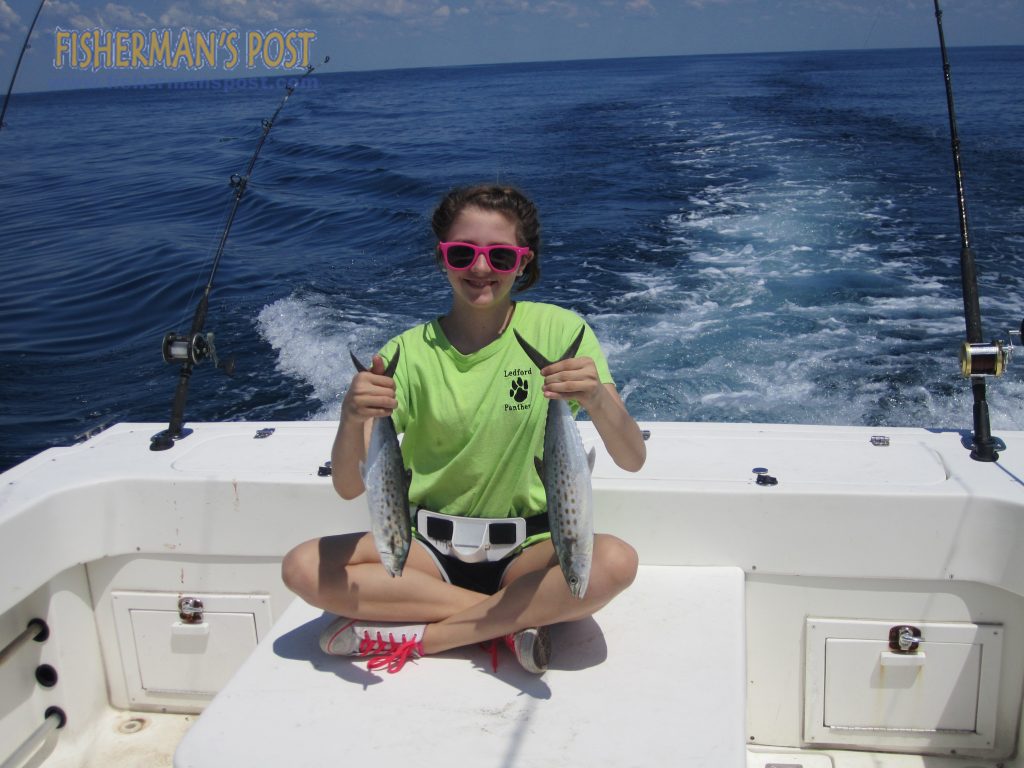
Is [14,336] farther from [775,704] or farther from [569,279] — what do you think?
[775,704]

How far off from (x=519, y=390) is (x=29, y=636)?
1621 mm

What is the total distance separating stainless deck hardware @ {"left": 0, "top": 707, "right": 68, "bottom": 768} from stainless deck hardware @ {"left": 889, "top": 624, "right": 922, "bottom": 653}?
243cm

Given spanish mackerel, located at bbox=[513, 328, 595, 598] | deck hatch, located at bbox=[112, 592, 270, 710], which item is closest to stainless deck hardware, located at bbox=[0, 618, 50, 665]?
deck hatch, located at bbox=[112, 592, 270, 710]

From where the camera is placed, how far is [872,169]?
12992 mm

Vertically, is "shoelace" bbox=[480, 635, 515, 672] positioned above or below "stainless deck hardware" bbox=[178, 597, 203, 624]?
above

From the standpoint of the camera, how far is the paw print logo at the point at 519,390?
87.5 inches

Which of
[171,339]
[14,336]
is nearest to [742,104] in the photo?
[14,336]

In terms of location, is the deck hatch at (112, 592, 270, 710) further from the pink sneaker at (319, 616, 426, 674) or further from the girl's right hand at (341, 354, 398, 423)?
the girl's right hand at (341, 354, 398, 423)

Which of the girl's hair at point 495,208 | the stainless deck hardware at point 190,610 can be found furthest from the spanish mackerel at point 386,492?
the stainless deck hardware at point 190,610

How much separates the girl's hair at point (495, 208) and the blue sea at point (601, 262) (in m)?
3.82

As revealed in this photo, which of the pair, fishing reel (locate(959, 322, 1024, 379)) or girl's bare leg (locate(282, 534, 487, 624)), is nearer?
girl's bare leg (locate(282, 534, 487, 624))

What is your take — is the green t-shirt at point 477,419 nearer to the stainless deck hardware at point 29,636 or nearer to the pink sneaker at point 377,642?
the pink sneaker at point 377,642

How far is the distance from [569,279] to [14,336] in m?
5.46

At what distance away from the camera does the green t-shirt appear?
2.21m
